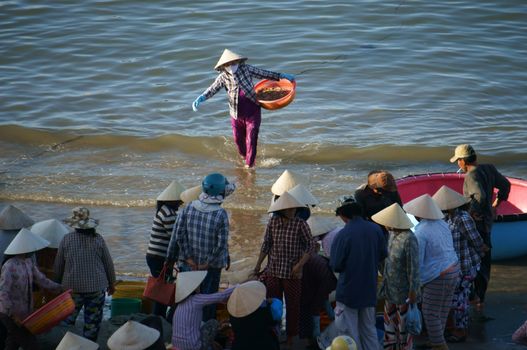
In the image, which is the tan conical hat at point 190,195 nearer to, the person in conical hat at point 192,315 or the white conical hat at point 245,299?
the person in conical hat at point 192,315

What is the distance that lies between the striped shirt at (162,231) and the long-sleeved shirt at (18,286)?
110 cm

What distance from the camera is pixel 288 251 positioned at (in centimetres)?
825

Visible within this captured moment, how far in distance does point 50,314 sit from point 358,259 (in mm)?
2489

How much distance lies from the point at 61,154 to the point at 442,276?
32.9ft

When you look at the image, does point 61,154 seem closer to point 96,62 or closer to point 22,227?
point 96,62

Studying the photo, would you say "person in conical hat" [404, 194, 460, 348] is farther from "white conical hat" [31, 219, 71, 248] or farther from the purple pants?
the purple pants

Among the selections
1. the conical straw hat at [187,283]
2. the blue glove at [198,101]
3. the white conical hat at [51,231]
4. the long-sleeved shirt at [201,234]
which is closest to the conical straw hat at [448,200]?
the long-sleeved shirt at [201,234]

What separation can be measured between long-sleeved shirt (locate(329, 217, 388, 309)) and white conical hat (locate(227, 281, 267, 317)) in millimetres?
741

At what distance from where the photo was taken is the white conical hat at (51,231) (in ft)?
29.0

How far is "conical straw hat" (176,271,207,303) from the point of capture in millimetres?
7695

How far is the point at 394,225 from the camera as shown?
7898mm

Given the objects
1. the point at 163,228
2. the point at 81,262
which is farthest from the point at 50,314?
the point at 163,228

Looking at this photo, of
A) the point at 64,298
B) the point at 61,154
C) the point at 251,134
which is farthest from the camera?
the point at 61,154

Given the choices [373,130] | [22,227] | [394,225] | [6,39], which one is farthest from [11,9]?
[394,225]
